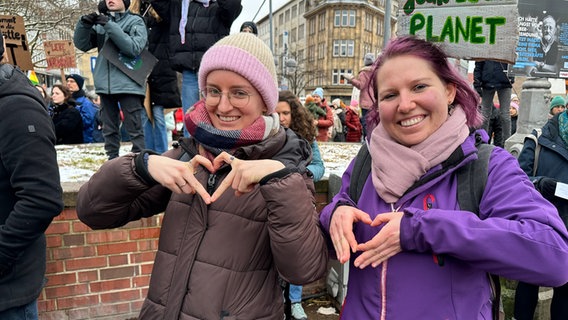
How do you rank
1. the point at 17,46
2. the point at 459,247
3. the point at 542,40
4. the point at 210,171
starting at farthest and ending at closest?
the point at 542,40 < the point at 17,46 < the point at 210,171 < the point at 459,247

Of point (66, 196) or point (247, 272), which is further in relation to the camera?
point (66, 196)

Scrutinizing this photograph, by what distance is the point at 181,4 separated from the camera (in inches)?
174

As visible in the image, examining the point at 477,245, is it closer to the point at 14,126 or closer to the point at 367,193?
the point at 367,193

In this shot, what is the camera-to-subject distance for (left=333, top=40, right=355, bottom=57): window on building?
181ft

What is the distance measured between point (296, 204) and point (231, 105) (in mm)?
512

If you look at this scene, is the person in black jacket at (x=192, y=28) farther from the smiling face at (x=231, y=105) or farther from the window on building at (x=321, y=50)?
the window on building at (x=321, y=50)

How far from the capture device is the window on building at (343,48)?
5522cm

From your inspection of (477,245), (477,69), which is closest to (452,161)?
(477,245)

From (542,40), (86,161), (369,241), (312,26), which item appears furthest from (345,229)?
(312,26)

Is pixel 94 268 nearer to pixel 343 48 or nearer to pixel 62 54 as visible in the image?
pixel 62 54

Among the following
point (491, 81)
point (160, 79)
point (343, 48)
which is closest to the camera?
point (160, 79)

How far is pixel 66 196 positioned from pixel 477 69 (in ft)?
18.8

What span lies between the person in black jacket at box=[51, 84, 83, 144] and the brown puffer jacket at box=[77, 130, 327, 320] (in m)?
6.06

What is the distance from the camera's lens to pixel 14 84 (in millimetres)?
1783
